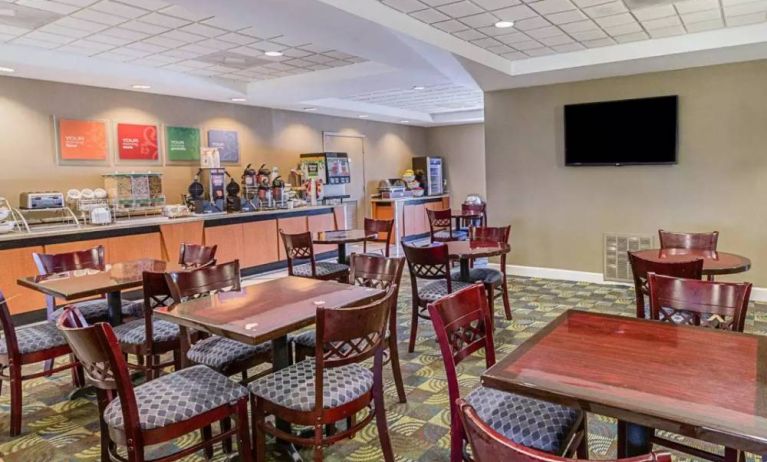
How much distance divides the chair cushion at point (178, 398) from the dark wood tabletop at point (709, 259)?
2.88 meters

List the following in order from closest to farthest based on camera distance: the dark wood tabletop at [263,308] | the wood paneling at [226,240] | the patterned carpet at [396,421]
→ 1. the dark wood tabletop at [263,308]
2. the patterned carpet at [396,421]
3. the wood paneling at [226,240]

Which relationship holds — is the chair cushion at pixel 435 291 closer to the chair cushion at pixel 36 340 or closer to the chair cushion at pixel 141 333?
the chair cushion at pixel 141 333

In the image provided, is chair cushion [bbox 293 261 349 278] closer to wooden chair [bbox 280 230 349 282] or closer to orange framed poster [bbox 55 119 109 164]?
wooden chair [bbox 280 230 349 282]

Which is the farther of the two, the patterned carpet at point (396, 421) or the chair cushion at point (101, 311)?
the chair cushion at point (101, 311)

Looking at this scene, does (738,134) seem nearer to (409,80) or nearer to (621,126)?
(621,126)

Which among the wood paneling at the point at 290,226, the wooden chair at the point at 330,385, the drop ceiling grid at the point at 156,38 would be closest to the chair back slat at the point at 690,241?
the wooden chair at the point at 330,385

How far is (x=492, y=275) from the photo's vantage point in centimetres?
459

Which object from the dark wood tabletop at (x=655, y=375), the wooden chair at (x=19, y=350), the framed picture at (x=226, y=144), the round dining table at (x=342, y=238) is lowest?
the wooden chair at (x=19, y=350)

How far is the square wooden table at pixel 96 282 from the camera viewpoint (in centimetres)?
317

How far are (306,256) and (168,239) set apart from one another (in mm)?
2140

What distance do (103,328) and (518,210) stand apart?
229 inches

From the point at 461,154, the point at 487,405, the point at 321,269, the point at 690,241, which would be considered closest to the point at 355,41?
the point at 321,269

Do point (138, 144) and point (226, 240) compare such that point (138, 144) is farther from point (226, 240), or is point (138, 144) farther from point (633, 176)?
point (633, 176)

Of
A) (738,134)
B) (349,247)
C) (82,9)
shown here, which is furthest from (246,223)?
(738,134)
